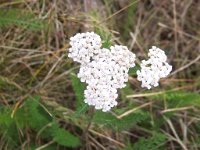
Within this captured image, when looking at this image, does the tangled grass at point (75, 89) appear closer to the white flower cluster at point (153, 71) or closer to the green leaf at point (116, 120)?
the green leaf at point (116, 120)

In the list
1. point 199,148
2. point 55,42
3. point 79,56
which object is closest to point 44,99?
point 55,42

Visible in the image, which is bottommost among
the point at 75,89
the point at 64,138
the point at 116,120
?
the point at 64,138

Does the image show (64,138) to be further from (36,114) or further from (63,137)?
(36,114)

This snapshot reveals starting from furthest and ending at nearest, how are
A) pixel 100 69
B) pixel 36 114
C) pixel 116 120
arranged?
pixel 36 114, pixel 116 120, pixel 100 69

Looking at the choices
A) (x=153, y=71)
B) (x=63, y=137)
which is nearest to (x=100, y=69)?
(x=153, y=71)

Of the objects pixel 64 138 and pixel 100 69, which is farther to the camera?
pixel 64 138

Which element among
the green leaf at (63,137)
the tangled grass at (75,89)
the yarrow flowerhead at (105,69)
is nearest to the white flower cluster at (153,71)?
the yarrow flowerhead at (105,69)

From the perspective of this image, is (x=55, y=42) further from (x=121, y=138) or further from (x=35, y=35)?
(x=121, y=138)

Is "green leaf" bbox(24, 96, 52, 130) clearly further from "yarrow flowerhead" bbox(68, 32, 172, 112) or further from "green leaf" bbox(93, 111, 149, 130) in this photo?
"yarrow flowerhead" bbox(68, 32, 172, 112)
